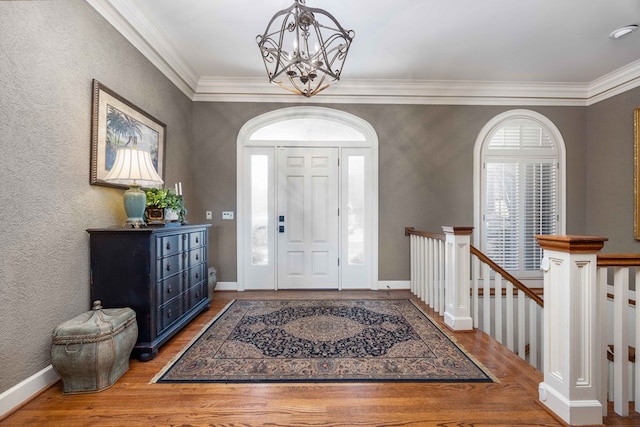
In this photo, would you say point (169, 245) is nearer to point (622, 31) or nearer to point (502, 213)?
point (502, 213)

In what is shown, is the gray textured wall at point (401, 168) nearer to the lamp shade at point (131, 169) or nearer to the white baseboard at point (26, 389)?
the lamp shade at point (131, 169)

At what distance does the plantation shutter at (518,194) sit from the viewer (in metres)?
Result: 4.10

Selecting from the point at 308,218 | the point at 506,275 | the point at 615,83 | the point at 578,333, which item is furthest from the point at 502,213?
the point at 578,333

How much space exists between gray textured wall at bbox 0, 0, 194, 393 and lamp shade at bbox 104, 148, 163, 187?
0.73ft

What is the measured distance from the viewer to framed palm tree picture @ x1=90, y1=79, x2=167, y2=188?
2.18 m

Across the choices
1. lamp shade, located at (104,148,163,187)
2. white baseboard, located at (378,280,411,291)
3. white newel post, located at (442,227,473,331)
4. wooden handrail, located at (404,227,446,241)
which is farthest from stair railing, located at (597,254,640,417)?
lamp shade, located at (104,148,163,187)

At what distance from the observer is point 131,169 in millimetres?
2135

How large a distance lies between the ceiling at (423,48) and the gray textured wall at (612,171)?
25cm

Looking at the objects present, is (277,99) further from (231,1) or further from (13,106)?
(13,106)

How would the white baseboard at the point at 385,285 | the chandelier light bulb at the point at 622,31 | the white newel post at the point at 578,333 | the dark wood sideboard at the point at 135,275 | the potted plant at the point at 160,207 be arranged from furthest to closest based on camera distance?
1. the white baseboard at the point at 385,285
2. the chandelier light bulb at the point at 622,31
3. the potted plant at the point at 160,207
4. the dark wood sideboard at the point at 135,275
5. the white newel post at the point at 578,333

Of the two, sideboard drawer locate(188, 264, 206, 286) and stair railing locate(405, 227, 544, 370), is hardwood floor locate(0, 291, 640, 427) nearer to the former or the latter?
stair railing locate(405, 227, 544, 370)

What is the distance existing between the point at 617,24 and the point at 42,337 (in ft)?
17.6

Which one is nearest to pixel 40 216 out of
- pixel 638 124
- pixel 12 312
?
pixel 12 312

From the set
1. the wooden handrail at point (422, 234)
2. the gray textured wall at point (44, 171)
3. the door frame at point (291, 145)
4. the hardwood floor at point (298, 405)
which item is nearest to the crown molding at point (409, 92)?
the door frame at point (291, 145)
